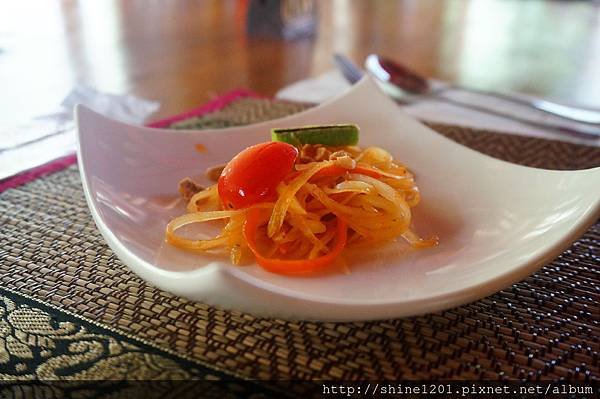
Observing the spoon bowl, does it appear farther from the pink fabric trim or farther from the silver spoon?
the silver spoon

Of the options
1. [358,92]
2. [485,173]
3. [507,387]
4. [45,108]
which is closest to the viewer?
[507,387]

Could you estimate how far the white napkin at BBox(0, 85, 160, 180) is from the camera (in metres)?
1.19

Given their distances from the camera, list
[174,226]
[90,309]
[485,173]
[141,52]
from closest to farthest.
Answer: [90,309]
[174,226]
[485,173]
[141,52]

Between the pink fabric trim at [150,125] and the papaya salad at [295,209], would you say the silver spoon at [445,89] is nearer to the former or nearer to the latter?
the pink fabric trim at [150,125]

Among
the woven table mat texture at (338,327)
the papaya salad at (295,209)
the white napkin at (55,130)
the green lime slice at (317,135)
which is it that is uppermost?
the green lime slice at (317,135)

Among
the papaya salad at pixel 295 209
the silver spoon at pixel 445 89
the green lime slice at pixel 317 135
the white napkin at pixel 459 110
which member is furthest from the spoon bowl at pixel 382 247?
the silver spoon at pixel 445 89

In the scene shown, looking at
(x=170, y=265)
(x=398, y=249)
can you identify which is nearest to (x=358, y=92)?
(x=398, y=249)

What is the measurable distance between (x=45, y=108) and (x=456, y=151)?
40.3 inches

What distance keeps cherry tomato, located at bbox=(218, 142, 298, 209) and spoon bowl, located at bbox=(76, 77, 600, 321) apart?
7cm

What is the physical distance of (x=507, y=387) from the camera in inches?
23.9

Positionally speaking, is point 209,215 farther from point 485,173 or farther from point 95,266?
point 485,173

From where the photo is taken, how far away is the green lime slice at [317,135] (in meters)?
0.91

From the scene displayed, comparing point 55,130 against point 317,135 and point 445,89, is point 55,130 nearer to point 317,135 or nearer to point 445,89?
point 317,135

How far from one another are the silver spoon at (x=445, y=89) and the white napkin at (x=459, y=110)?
23 mm
